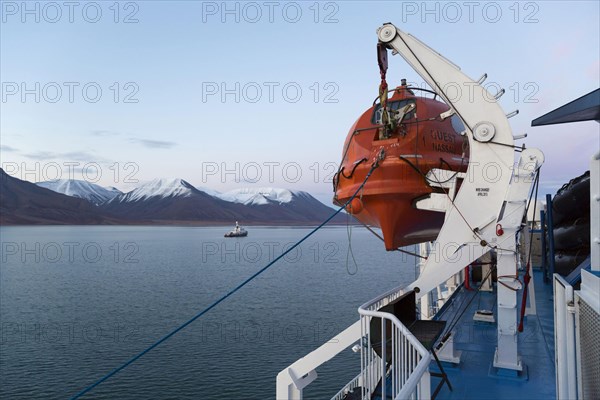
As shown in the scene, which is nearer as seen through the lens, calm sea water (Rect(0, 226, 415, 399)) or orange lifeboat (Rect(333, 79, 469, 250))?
orange lifeboat (Rect(333, 79, 469, 250))

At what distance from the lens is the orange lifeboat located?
7.97 m

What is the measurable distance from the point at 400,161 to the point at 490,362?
12.0ft

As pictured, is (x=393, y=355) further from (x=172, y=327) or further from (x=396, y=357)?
(x=172, y=327)

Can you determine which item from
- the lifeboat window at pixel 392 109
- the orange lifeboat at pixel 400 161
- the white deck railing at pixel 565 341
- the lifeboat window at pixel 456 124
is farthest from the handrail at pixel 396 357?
the lifeboat window at pixel 456 124

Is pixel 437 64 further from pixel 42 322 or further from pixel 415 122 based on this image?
pixel 42 322

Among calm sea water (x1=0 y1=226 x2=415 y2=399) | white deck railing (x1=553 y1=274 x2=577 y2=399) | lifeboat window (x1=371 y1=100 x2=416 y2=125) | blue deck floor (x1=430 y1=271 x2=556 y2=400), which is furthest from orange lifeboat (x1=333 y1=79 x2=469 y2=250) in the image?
calm sea water (x1=0 y1=226 x2=415 y2=399)

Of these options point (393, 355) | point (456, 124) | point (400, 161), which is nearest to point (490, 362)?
point (393, 355)

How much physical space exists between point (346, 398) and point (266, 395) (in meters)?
7.67

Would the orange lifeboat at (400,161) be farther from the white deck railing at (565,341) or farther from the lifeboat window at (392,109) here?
the white deck railing at (565,341)

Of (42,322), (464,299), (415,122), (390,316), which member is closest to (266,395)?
(464,299)

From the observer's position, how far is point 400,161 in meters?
7.97

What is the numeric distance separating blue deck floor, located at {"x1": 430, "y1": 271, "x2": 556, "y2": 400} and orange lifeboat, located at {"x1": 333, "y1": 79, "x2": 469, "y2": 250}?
7.13 feet

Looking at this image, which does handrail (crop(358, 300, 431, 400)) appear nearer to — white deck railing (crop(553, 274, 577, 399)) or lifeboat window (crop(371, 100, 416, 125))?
white deck railing (crop(553, 274, 577, 399))

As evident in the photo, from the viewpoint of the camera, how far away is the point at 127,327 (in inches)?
928
